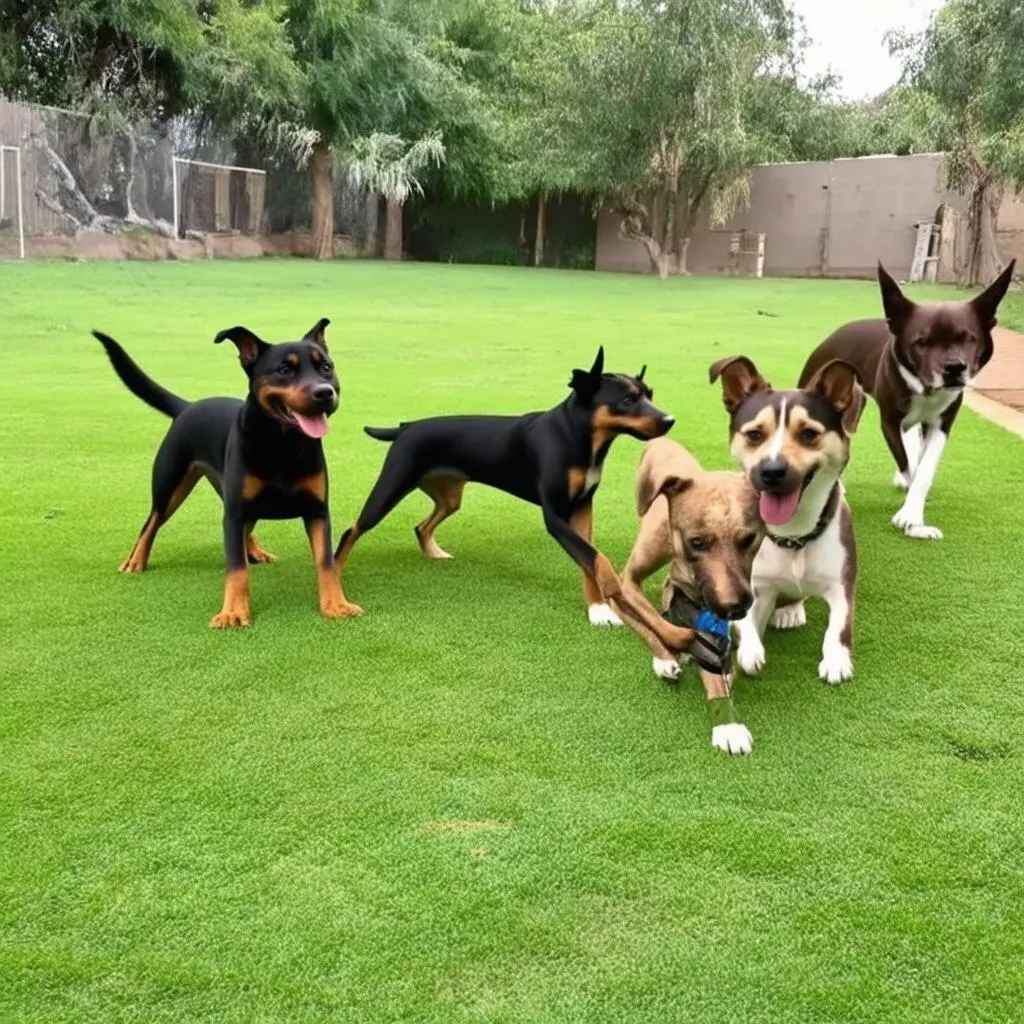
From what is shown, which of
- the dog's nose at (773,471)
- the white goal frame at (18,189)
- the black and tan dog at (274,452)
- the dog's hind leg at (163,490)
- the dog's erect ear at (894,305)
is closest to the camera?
the dog's nose at (773,471)

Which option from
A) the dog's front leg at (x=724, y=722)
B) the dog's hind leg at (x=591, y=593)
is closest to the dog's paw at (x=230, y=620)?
the dog's hind leg at (x=591, y=593)

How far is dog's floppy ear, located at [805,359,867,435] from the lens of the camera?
3492 mm

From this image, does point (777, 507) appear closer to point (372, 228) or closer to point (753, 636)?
point (753, 636)

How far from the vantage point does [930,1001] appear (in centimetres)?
192

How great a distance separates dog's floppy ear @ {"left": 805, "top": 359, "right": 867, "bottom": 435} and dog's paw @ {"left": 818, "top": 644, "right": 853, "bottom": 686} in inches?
27.1

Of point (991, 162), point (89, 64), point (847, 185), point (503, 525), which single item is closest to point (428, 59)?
point (89, 64)

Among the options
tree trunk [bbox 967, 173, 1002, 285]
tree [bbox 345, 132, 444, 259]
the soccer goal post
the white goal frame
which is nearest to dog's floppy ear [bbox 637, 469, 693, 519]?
the white goal frame

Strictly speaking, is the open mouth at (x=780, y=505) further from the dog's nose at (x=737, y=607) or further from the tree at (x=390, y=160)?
the tree at (x=390, y=160)

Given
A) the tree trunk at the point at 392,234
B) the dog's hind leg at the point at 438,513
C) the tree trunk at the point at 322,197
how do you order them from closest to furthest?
the dog's hind leg at the point at 438,513 < the tree trunk at the point at 322,197 < the tree trunk at the point at 392,234

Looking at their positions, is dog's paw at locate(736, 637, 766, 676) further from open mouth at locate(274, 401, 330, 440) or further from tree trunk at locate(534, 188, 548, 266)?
tree trunk at locate(534, 188, 548, 266)

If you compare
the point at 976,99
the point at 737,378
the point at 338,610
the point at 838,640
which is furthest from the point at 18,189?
the point at 838,640

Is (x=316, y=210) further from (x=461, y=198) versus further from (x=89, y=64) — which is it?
(x=89, y=64)

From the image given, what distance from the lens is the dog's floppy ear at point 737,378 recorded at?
3.70m

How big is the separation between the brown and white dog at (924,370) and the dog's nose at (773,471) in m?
2.00
